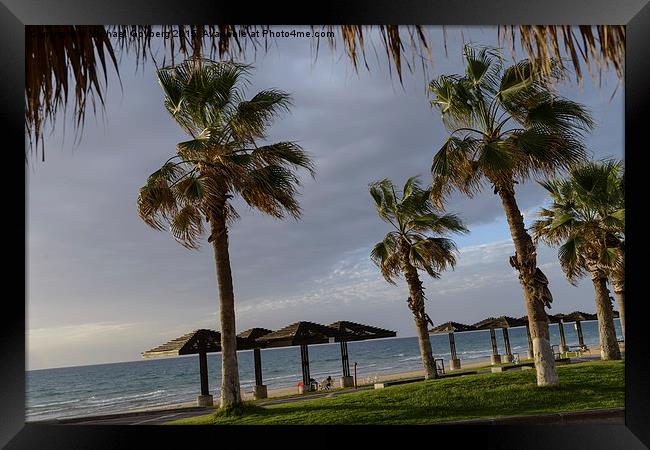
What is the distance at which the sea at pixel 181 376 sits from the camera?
134ft

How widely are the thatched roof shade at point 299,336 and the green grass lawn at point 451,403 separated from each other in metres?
3.81

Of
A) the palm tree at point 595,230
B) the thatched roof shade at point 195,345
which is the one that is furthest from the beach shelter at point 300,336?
the palm tree at point 595,230

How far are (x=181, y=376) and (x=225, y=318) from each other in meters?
45.9

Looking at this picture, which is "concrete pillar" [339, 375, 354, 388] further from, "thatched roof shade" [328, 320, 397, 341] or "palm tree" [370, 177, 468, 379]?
"palm tree" [370, 177, 468, 379]

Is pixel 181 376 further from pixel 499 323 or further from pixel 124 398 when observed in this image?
pixel 499 323

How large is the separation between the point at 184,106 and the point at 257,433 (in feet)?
25.4

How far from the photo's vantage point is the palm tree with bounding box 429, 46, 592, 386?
10609 mm

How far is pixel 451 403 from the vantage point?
11008 mm

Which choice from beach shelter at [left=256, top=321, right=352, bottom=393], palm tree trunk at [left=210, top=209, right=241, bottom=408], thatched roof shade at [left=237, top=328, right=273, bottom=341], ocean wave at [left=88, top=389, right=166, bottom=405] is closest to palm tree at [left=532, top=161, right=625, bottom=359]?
beach shelter at [left=256, top=321, right=352, bottom=393]

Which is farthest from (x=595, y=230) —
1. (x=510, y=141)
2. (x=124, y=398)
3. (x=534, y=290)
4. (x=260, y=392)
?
(x=124, y=398)
